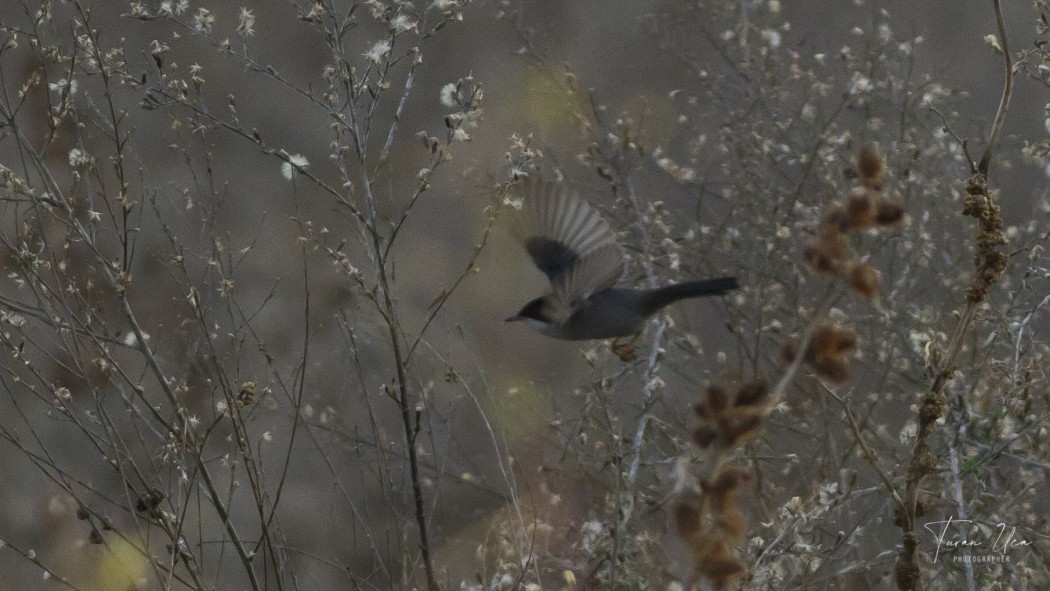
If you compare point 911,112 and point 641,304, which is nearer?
point 641,304

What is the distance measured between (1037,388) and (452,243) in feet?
13.3

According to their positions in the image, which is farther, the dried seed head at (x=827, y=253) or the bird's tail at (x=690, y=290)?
the bird's tail at (x=690, y=290)

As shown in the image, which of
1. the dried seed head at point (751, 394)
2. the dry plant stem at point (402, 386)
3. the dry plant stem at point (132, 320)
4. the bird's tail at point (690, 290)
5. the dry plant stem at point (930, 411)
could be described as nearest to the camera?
the dried seed head at point (751, 394)

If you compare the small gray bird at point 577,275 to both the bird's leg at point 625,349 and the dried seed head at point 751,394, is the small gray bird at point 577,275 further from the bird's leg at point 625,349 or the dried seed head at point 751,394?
the dried seed head at point 751,394

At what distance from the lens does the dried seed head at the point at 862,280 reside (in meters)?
0.91

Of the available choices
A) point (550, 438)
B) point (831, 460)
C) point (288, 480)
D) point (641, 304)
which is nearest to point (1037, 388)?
point (831, 460)

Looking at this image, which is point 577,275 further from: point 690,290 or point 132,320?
point 132,320

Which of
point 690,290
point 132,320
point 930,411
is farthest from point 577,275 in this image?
point 930,411

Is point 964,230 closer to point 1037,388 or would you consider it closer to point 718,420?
point 1037,388

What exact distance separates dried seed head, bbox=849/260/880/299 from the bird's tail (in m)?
1.47

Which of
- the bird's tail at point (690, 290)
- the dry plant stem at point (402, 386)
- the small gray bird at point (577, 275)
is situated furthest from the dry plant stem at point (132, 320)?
the bird's tail at point (690, 290)

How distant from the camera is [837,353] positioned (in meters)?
0.92

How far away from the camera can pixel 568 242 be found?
298 centimetres

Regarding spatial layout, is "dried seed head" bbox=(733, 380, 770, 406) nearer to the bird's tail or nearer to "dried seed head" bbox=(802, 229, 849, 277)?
"dried seed head" bbox=(802, 229, 849, 277)
